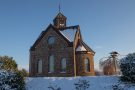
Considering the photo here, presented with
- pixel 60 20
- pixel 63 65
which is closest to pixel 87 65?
pixel 63 65

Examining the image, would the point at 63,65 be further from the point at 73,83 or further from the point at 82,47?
the point at 73,83

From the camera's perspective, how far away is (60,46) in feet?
143

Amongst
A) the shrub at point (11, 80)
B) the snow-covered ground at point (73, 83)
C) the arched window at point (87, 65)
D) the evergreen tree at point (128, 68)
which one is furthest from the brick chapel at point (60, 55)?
the shrub at point (11, 80)

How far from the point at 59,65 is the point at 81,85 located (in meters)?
15.6

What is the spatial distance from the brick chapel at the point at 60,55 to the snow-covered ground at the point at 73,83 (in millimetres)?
12060

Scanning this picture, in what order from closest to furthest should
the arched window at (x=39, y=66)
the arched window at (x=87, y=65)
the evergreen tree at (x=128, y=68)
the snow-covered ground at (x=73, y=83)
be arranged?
the snow-covered ground at (x=73, y=83) → the evergreen tree at (x=128, y=68) → the arched window at (x=87, y=65) → the arched window at (x=39, y=66)

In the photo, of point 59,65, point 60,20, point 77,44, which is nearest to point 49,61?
point 59,65

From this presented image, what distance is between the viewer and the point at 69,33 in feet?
151

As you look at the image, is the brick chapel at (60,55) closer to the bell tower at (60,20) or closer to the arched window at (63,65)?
the arched window at (63,65)

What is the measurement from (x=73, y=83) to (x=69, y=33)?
1847cm

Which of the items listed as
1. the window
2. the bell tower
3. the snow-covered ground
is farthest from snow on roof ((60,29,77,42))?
the snow-covered ground

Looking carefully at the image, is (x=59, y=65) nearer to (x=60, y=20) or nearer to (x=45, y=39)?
(x=45, y=39)

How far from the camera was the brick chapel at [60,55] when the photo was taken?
42875 mm

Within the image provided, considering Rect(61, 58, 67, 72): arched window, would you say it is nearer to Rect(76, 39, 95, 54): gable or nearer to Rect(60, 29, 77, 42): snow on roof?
Rect(76, 39, 95, 54): gable
